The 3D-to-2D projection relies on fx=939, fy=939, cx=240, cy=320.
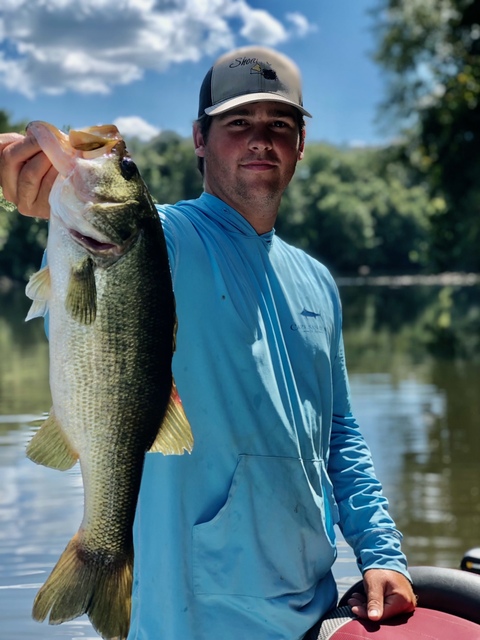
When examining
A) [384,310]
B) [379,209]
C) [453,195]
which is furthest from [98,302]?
[379,209]

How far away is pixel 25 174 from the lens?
2.37 m

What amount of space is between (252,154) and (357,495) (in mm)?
1209

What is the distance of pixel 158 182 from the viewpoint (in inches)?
1774

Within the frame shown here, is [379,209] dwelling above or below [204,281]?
above

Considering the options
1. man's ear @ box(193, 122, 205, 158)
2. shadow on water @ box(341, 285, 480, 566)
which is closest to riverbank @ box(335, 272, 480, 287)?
shadow on water @ box(341, 285, 480, 566)

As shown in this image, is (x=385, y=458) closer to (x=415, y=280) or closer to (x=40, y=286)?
(x=40, y=286)

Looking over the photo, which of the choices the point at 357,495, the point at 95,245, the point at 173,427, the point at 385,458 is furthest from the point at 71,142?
the point at 385,458

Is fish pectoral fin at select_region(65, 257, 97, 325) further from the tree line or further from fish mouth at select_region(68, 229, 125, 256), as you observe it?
the tree line

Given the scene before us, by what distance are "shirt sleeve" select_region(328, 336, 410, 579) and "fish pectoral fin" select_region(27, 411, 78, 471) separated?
1222 mm

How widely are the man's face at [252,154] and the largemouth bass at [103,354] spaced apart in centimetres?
84

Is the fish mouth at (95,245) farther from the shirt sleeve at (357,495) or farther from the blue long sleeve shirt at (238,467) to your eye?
the shirt sleeve at (357,495)

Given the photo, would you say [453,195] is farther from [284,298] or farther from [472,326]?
[284,298]

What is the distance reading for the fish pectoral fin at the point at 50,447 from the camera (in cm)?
232

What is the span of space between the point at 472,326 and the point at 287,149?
31609 millimetres
